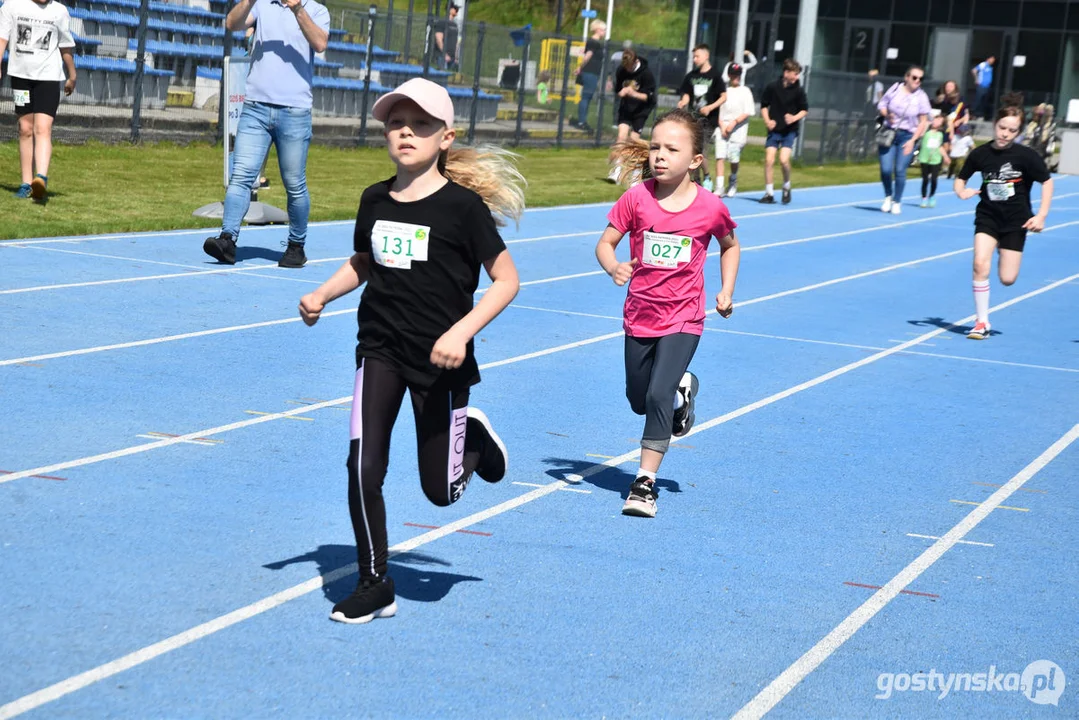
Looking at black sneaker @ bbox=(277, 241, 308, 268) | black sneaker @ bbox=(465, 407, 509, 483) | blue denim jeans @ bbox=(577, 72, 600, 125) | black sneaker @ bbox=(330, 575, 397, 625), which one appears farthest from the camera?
blue denim jeans @ bbox=(577, 72, 600, 125)

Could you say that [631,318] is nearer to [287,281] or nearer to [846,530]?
[846,530]

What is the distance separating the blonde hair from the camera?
5398 mm

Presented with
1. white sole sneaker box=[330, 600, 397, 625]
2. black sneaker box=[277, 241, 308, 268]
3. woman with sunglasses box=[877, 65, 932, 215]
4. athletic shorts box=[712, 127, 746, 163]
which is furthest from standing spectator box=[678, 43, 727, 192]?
white sole sneaker box=[330, 600, 397, 625]

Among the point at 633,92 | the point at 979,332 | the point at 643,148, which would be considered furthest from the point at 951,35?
the point at 643,148

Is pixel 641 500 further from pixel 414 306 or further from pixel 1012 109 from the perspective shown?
pixel 1012 109

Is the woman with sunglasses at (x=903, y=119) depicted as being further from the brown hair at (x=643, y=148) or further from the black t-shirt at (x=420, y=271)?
the black t-shirt at (x=420, y=271)

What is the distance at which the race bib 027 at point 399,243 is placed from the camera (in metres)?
5.16

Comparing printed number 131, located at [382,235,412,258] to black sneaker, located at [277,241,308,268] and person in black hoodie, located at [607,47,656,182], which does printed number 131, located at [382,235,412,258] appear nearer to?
black sneaker, located at [277,241,308,268]

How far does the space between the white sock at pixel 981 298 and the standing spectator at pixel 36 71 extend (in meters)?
8.95

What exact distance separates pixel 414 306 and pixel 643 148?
2.65 meters

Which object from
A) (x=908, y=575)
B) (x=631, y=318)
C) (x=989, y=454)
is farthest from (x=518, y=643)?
(x=989, y=454)

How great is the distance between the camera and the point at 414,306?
5.18m

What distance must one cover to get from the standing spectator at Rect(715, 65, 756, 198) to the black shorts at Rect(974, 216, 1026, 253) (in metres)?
11.2

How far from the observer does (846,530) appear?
6.78m
